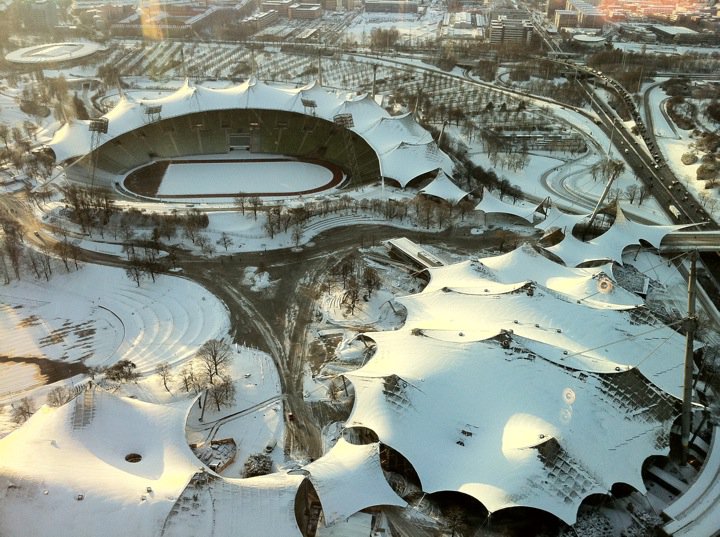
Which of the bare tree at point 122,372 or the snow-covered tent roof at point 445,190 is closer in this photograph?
the bare tree at point 122,372

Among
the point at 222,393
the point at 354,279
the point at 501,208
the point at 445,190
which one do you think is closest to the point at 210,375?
the point at 222,393

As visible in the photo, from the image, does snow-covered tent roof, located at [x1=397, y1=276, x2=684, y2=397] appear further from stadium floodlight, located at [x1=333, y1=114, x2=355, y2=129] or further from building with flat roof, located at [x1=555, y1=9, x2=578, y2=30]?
building with flat roof, located at [x1=555, y1=9, x2=578, y2=30]

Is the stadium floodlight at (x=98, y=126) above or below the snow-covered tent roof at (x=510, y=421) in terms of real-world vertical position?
above

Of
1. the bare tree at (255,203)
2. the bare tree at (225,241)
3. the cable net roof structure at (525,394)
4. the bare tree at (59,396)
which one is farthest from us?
the bare tree at (255,203)

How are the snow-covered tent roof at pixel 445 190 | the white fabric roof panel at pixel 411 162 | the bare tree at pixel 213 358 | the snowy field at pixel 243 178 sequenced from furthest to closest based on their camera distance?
the snowy field at pixel 243 178
the white fabric roof panel at pixel 411 162
the snow-covered tent roof at pixel 445 190
the bare tree at pixel 213 358

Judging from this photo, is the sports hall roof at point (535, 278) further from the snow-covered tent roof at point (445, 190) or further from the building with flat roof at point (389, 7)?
the building with flat roof at point (389, 7)

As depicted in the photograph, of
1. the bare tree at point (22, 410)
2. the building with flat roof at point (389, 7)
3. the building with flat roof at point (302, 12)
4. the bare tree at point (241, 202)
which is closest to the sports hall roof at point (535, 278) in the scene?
the bare tree at point (241, 202)

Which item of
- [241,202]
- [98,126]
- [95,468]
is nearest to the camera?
[95,468]

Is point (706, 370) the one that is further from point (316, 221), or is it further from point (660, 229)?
point (316, 221)

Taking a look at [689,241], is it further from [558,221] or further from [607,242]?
[558,221]
